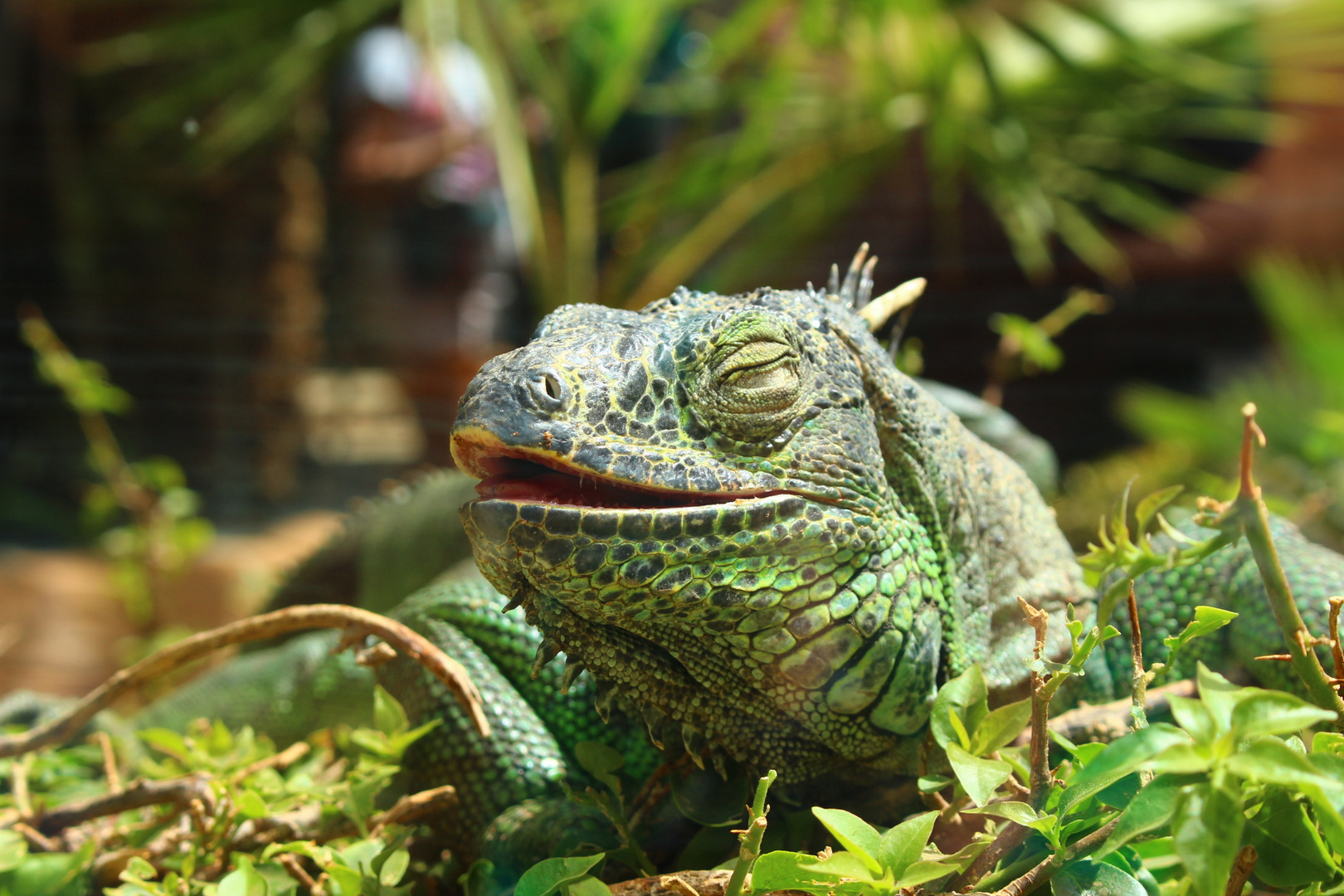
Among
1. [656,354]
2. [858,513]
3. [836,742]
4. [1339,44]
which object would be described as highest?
[1339,44]

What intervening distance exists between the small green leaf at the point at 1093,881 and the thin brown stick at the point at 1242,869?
10cm

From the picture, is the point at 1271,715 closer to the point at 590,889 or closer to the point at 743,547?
the point at 743,547

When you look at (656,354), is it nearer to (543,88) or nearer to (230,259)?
(543,88)

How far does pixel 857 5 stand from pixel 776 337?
400 cm

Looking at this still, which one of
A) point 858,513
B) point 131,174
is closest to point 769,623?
point 858,513

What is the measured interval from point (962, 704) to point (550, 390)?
0.63m

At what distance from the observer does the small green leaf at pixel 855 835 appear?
1051 millimetres

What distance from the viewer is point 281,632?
1.64 m

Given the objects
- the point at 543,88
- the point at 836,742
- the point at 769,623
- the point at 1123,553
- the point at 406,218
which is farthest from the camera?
the point at 406,218

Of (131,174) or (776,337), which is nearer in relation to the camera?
(776,337)

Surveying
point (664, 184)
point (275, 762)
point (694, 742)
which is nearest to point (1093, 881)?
point (694, 742)

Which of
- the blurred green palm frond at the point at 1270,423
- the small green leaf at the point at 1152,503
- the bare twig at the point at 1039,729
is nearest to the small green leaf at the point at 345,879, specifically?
the bare twig at the point at 1039,729

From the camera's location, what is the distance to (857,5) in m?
4.73

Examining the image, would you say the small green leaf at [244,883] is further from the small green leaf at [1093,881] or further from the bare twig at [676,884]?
the small green leaf at [1093,881]
